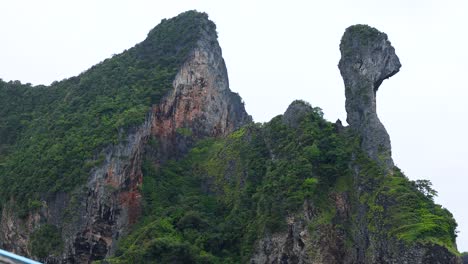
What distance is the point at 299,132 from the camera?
123ft

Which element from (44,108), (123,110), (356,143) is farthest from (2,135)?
(356,143)

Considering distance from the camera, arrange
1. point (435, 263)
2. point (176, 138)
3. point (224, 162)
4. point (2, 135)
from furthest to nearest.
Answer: point (2, 135) → point (176, 138) → point (224, 162) → point (435, 263)

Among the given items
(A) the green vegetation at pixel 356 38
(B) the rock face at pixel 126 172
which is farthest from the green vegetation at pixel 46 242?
(A) the green vegetation at pixel 356 38

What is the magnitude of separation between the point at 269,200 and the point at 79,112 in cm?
1912

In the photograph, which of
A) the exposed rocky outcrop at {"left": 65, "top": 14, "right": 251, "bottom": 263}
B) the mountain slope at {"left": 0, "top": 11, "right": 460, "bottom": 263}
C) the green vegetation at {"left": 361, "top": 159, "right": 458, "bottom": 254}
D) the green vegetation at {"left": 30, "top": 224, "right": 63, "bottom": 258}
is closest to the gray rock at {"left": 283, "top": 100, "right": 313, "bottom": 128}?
the mountain slope at {"left": 0, "top": 11, "right": 460, "bottom": 263}

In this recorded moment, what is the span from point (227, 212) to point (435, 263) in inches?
549

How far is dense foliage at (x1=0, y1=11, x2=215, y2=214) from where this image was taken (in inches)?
1553

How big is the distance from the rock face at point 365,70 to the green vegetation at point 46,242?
19.0m

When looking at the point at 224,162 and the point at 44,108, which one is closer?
the point at 224,162

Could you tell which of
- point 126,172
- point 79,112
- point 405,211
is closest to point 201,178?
point 126,172

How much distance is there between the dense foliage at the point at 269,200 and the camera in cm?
3073

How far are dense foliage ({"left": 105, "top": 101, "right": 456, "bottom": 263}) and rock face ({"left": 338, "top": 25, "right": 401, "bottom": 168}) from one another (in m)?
1.23

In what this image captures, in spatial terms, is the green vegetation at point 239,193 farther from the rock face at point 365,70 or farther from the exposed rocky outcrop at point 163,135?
the rock face at point 365,70

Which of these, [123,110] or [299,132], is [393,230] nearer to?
[299,132]
